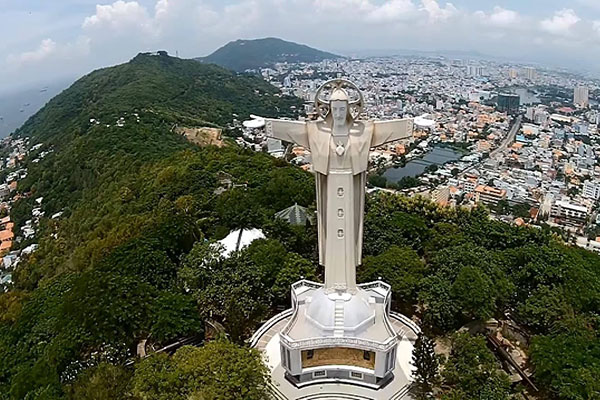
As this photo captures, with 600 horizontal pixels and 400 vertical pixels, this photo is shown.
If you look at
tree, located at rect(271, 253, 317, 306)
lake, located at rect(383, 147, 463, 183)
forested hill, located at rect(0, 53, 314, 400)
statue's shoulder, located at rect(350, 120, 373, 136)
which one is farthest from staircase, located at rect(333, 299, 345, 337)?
lake, located at rect(383, 147, 463, 183)

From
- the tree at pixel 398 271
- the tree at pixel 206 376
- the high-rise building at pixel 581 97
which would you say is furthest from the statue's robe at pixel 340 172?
the high-rise building at pixel 581 97

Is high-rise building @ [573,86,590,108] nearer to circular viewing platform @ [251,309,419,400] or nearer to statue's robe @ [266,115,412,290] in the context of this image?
statue's robe @ [266,115,412,290]

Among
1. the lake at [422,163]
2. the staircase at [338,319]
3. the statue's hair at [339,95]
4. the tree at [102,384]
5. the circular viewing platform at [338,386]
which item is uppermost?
the statue's hair at [339,95]

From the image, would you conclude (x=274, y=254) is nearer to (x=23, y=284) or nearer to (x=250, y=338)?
(x=250, y=338)

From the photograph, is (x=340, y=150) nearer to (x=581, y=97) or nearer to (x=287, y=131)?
(x=287, y=131)

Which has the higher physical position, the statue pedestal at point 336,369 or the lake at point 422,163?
the statue pedestal at point 336,369

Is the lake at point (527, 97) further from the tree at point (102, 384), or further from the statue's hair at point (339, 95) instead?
the tree at point (102, 384)

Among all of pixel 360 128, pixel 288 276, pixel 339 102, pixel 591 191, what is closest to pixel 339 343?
pixel 288 276
